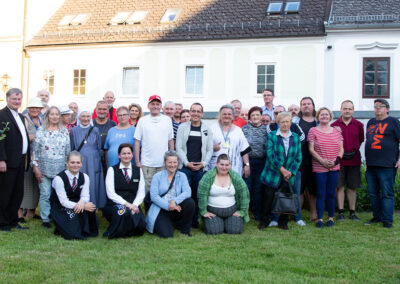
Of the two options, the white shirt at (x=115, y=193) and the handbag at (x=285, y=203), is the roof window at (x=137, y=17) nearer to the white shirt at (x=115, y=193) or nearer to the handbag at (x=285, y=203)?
the white shirt at (x=115, y=193)

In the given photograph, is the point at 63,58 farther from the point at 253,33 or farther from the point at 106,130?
the point at 106,130

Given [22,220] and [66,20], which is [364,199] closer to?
[22,220]

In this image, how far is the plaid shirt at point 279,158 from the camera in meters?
6.78

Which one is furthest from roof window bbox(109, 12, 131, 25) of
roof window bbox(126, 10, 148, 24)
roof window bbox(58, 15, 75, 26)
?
roof window bbox(58, 15, 75, 26)

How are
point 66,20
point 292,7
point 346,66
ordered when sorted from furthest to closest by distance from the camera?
point 66,20 < point 292,7 < point 346,66

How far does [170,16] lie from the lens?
1952cm

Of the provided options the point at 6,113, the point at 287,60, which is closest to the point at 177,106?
the point at 6,113

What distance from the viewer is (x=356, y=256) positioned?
5.16 metres

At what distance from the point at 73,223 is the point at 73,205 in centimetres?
25

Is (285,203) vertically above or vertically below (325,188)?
below

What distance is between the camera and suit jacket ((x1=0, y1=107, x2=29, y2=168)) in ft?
20.7

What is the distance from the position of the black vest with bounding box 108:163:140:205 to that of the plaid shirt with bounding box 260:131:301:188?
213 cm

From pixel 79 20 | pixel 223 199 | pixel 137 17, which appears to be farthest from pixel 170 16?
pixel 223 199

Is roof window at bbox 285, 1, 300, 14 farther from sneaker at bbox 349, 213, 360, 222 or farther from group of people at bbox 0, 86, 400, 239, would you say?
sneaker at bbox 349, 213, 360, 222
